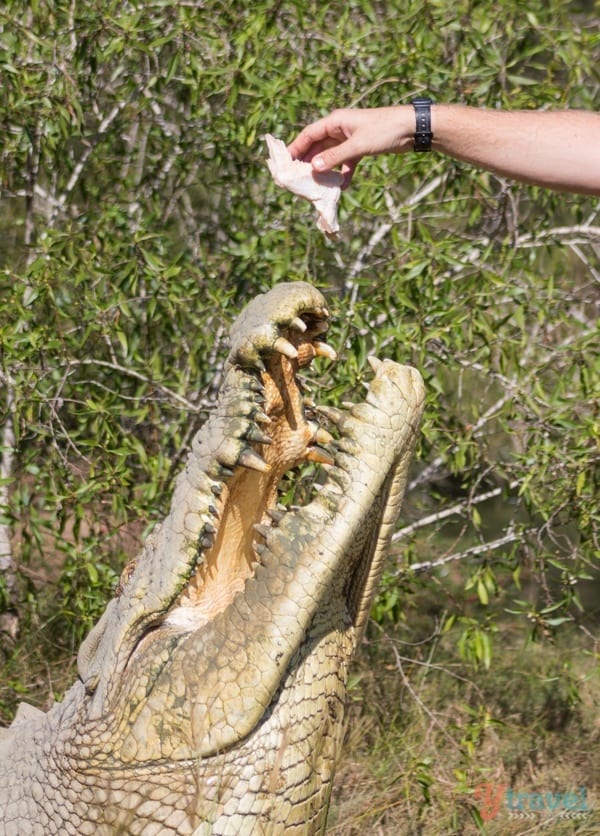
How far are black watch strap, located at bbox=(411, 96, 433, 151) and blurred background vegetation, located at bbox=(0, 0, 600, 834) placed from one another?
90cm

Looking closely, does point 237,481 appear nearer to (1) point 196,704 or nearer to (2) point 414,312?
(1) point 196,704

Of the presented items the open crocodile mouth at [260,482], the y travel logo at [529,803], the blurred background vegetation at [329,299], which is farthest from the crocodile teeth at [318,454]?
the y travel logo at [529,803]

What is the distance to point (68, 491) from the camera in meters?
3.77

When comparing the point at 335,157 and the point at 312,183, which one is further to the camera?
the point at 312,183

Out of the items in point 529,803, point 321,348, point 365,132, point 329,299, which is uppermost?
point 365,132

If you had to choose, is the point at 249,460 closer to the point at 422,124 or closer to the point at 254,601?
the point at 254,601

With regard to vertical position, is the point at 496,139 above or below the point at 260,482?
above

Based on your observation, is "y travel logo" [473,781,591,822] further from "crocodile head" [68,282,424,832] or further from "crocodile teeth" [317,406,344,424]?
"crocodile teeth" [317,406,344,424]

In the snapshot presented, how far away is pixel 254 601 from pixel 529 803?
2046mm

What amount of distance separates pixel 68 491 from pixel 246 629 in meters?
1.83

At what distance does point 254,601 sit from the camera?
6.89 ft

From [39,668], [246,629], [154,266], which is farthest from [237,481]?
[39,668]

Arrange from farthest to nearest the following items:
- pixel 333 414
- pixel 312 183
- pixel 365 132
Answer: pixel 312 183 < pixel 365 132 < pixel 333 414

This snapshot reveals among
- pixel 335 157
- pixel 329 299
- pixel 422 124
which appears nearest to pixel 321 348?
pixel 335 157
